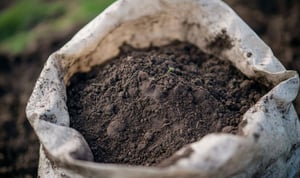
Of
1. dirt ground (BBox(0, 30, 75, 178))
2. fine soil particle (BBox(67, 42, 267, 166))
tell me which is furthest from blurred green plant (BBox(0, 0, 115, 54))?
fine soil particle (BBox(67, 42, 267, 166))

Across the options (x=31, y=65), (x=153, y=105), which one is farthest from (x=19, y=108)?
(x=153, y=105)

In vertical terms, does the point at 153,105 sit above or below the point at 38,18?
above

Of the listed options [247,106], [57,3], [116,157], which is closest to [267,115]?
[247,106]

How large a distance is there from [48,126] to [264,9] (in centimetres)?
220

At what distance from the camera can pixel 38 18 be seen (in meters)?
3.71

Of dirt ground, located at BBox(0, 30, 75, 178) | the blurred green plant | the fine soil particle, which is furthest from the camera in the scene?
the blurred green plant

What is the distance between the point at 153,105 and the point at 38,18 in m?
2.13

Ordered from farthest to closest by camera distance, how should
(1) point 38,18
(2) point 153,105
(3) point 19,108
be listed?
(1) point 38,18, (3) point 19,108, (2) point 153,105

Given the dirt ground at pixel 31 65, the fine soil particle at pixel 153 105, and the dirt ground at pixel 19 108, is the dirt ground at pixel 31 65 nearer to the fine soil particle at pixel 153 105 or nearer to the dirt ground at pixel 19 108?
the dirt ground at pixel 19 108

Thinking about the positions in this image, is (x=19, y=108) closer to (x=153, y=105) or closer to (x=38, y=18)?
(x=38, y=18)

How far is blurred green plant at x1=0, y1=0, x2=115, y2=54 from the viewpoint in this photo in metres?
3.56

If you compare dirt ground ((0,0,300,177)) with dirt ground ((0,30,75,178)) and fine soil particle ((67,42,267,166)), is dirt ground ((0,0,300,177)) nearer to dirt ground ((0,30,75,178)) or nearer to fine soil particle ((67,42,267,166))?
dirt ground ((0,30,75,178))

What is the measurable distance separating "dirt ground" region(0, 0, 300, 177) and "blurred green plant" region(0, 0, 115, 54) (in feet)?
0.34

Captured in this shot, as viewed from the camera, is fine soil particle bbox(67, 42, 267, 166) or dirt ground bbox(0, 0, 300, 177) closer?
fine soil particle bbox(67, 42, 267, 166)
